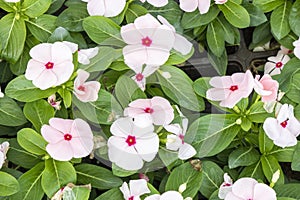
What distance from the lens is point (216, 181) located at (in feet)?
4.45

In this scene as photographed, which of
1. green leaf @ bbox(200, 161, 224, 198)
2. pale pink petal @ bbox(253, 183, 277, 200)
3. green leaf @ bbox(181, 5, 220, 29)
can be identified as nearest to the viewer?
pale pink petal @ bbox(253, 183, 277, 200)

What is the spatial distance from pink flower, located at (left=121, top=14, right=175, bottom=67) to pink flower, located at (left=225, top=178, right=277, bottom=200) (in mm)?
312

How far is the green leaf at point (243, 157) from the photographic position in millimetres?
1381

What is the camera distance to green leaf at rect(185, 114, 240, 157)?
1357mm

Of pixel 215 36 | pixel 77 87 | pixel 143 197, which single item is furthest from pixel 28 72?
pixel 215 36

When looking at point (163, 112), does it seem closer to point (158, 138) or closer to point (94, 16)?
point (158, 138)

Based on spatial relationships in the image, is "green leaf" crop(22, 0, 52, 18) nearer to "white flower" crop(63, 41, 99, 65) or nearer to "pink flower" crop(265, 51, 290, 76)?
"white flower" crop(63, 41, 99, 65)

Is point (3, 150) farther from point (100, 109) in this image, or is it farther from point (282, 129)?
point (282, 129)

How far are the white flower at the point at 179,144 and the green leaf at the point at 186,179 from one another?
0.02m

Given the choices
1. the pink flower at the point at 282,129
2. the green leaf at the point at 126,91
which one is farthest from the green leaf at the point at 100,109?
the pink flower at the point at 282,129

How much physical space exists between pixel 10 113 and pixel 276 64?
2.19 ft

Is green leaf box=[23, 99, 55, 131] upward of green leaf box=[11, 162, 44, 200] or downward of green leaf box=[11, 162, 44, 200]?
upward

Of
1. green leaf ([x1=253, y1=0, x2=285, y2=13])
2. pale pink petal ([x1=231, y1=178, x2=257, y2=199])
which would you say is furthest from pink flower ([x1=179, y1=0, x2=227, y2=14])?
pale pink petal ([x1=231, y1=178, x2=257, y2=199])

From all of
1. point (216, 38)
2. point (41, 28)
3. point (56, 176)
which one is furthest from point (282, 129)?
point (41, 28)
